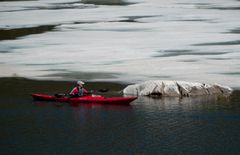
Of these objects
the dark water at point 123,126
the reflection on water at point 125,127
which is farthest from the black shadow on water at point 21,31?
the reflection on water at point 125,127

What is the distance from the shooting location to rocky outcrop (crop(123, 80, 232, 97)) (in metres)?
28.6

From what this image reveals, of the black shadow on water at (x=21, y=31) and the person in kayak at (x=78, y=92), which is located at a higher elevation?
the black shadow on water at (x=21, y=31)

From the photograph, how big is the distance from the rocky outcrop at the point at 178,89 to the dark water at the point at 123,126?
0.50 metres

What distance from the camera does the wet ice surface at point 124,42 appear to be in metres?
33.6

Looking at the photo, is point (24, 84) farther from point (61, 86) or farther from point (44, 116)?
point (44, 116)

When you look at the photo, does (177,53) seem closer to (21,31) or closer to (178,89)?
(178,89)

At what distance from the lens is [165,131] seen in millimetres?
23016

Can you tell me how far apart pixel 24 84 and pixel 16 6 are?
41.8 meters

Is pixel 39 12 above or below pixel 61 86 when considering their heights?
above

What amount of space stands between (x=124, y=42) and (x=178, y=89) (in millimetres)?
15357

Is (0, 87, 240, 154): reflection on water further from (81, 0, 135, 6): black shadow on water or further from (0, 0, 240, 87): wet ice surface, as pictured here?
(81, 0, 135, 6): black shadow on water

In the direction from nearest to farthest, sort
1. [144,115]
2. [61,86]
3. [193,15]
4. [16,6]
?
[144,115], [61,86], [193,15], [16,6]

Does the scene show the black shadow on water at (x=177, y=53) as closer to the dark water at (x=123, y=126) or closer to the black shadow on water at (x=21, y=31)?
the dark water at (x=123, y=126)

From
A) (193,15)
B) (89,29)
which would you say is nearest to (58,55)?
(89,29)
